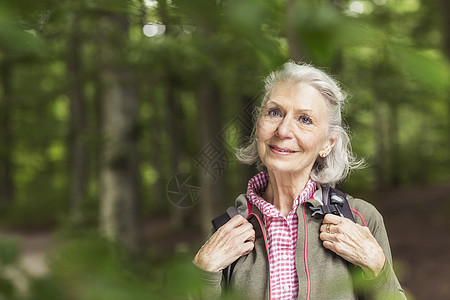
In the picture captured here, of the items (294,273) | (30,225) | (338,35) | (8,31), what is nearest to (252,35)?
(338,35)

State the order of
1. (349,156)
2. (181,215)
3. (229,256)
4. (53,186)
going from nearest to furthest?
(229,256) → (349,156) → (181,215) → (53,186)

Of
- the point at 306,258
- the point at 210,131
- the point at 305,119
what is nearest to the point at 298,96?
the point at 305,119

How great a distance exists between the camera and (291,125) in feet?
4.28

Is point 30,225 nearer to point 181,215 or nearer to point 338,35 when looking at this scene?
point 181,215

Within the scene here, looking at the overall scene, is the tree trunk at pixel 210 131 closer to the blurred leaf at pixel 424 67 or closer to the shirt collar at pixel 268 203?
the shirt collar at pixel 268 203

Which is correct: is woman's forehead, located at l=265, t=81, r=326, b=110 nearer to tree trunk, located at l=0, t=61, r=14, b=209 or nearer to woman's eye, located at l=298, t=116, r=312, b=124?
woman's eye, located at l=298, t=116, r=312, b=124

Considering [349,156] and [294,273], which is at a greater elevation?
[349,156]

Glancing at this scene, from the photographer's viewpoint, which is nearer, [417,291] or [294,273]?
[294,273]

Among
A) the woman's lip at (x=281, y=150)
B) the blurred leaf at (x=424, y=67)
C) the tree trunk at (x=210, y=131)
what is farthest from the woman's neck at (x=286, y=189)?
the tree trunk at (x=210, y=131)

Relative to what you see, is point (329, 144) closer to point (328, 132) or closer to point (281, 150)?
point (328, 132)

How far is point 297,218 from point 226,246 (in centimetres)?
23

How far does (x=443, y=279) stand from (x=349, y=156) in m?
6.44

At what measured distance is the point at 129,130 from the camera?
23.4ft

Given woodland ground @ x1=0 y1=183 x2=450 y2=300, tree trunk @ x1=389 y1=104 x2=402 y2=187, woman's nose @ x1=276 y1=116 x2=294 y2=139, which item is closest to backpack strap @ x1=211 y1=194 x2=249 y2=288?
woman's nose @ x1=276 y1=116 x2=294 y2=139
